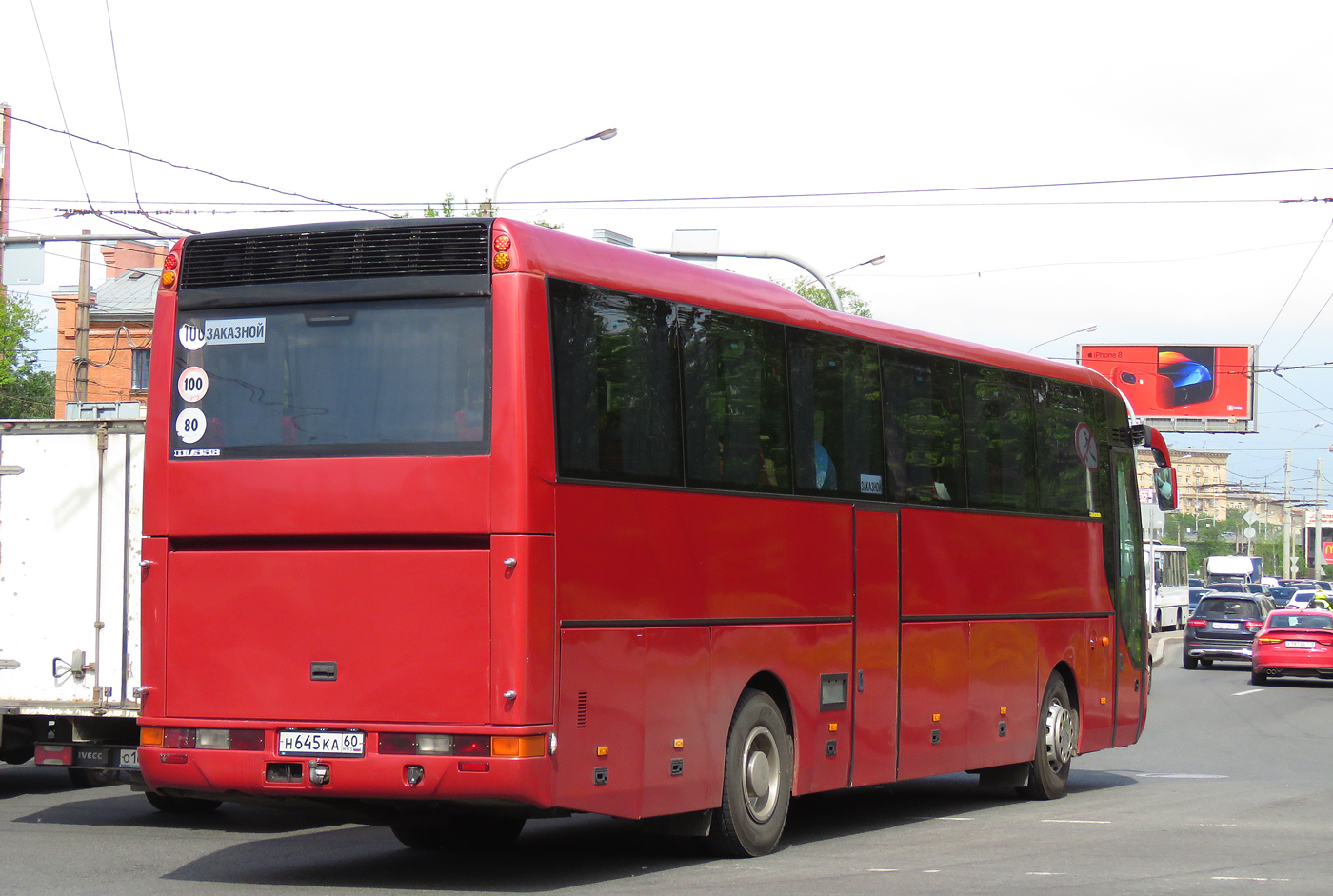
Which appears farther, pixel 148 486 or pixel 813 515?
pixel 813 515

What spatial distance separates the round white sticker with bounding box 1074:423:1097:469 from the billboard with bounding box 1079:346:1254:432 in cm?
5751

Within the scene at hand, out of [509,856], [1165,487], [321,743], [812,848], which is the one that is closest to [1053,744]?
[1165,487]

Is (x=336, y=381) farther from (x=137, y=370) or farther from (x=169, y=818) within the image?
(x=137, y=370)

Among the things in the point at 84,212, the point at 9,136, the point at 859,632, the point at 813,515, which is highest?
the point at 9,136

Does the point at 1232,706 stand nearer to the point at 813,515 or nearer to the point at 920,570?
the point at 920,570

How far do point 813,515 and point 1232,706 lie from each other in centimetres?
1891

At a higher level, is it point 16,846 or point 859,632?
point 859,632

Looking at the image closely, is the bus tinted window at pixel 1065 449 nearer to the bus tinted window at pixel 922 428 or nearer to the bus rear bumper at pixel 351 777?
the bus tinted window at pixel 922 428

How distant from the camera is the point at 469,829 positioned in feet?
37.4

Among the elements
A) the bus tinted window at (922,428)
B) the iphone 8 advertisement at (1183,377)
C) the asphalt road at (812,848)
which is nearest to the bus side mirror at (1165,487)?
the asphalt road at (812,848)

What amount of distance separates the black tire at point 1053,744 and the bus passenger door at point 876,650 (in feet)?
9.71

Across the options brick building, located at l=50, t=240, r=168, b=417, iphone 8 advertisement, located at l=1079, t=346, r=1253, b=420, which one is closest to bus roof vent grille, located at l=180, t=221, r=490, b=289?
brick building, located at l=50, t=240, r=168, b=417

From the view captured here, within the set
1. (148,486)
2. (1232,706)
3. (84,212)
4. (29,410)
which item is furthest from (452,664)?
(29,410)

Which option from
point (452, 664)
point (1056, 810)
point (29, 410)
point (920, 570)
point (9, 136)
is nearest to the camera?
Answer: point (452, 664)
